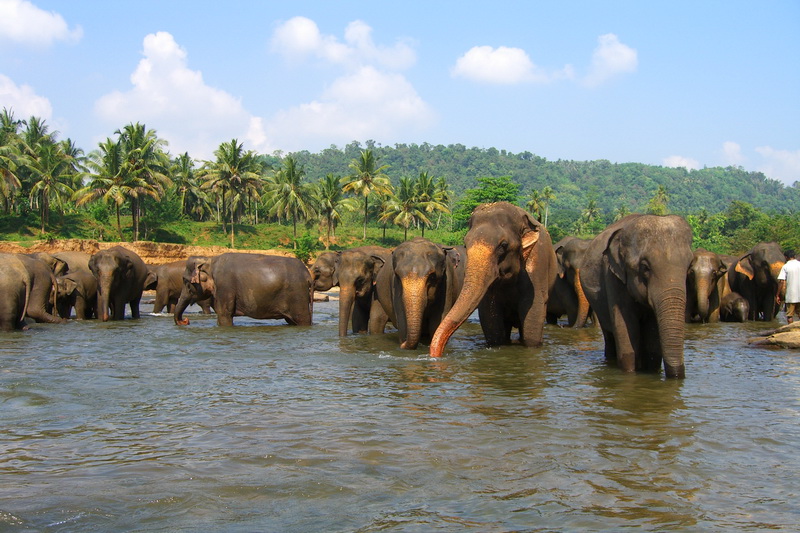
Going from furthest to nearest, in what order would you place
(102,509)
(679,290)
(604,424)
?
(679,290) → (604,424) → (102,509)

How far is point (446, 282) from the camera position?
10930 millimetres

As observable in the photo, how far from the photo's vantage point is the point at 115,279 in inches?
706

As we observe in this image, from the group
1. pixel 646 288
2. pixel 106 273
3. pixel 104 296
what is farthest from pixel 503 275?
pixel 104 296

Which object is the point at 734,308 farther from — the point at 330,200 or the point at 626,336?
the point at 330,200

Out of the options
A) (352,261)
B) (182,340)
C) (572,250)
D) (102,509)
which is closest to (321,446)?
(102,509)

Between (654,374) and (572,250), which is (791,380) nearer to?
(654,374)

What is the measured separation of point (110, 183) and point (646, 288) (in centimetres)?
5293

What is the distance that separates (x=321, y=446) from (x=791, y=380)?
5.91 meters

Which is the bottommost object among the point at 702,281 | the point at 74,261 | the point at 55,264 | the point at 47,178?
the point at 702,281

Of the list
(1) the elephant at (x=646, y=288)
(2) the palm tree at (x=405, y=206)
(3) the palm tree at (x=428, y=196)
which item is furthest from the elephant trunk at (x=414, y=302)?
(3) the palm tree at (x=428, y=196)

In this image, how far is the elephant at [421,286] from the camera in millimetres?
10281

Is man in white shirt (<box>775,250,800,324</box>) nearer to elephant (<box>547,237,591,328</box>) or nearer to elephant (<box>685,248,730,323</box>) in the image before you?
elephant (<box>685,248,730,323</box>)

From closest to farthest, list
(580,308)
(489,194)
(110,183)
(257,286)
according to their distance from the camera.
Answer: (257,286) → (580,308) → (110,183) → (489,194)

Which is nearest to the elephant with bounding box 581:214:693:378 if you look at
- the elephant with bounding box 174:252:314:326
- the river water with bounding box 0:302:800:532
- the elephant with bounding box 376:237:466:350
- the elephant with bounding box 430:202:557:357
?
the river water with bounding box 0:302:800:532
